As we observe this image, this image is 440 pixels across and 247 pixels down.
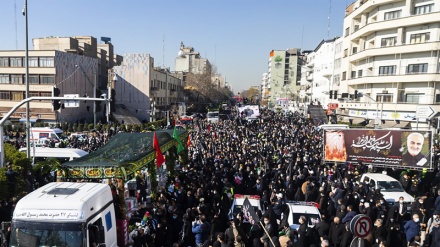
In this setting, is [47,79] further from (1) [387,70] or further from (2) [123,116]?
(1) [387,70]

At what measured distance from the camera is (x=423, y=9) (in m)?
30.2

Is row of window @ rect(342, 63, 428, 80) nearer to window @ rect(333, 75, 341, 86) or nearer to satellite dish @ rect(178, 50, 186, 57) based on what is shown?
window @ rect(333, 75, 341, 86)

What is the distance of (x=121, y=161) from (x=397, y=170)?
14.2m

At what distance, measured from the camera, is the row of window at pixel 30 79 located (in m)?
41.2

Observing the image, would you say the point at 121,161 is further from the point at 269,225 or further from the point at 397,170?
the point at 397,170

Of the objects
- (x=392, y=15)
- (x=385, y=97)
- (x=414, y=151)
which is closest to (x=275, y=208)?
(x=414, y=151)

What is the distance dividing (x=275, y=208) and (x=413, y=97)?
26.9 metres

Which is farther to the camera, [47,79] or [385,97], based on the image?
[47,79]

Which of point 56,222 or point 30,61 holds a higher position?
point 30,61

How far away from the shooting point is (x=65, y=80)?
140 ft

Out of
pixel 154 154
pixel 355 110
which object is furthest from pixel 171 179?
pixel 355 110

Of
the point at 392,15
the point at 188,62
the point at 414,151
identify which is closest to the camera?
the point at 414,151

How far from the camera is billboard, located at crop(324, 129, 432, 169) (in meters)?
15.5

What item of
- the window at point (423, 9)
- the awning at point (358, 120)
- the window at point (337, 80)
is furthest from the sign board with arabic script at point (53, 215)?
the window at point (337, 80)
